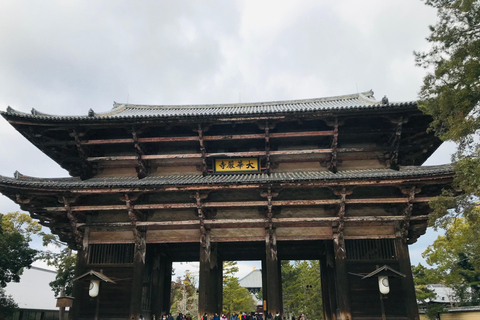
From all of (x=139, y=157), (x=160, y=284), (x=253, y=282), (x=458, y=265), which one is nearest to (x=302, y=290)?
(x=458, y=265)

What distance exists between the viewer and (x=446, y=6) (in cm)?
979

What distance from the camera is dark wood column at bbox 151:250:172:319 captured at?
16.6 m

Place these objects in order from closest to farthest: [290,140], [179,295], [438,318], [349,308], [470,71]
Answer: [470,71] < [349,308] < [290,140] < [438,318] < [179,295]

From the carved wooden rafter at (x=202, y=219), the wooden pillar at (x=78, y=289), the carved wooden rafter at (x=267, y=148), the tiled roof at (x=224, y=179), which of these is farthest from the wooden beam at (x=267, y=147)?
the wooden pillar at (x=78, y=289)

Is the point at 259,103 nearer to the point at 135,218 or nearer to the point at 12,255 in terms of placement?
the point at 135,218

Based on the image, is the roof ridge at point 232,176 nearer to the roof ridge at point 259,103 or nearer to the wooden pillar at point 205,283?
the wooden pillar at point 205,283

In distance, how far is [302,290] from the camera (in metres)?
38.7

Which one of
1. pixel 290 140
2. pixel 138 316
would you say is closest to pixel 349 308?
pixel 290 140

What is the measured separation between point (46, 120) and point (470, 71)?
14840 millimetres

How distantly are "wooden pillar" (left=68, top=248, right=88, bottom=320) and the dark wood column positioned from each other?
11.7 feet

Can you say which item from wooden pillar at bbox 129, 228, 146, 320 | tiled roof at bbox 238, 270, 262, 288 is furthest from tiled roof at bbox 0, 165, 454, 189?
tiled roof at bbox 238, 270, 262, 288

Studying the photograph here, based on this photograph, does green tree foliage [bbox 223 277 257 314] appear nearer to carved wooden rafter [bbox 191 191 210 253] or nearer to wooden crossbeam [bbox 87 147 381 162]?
carved wooden rafter [bbox 191 191 210 253]

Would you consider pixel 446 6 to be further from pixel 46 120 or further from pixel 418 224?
pixel 46 120

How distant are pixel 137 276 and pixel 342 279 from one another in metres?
8.18
